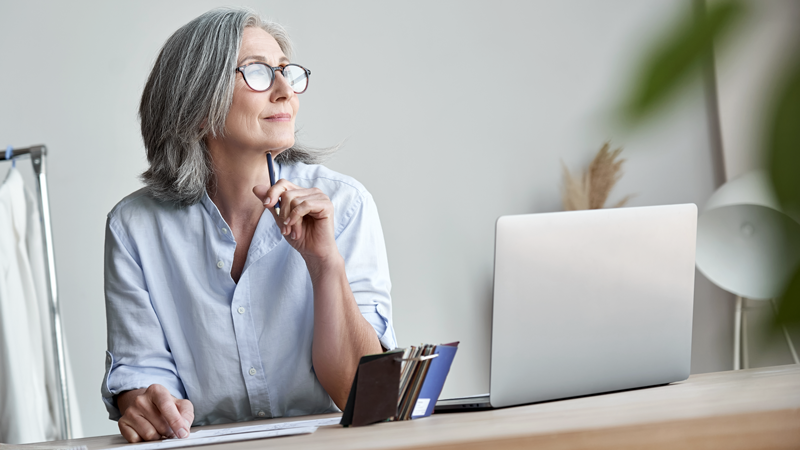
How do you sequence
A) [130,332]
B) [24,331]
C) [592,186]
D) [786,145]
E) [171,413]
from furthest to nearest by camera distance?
1. [592,186]
2. [24,331]
3. [130,332]
4. [171,413]
5. [786,145]

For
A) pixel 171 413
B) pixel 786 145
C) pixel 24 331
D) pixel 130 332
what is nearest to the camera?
pixel 786 145

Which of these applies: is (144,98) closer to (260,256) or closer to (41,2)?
(260,256)

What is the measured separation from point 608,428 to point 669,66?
544 millimetres

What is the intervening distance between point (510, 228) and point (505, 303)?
100 millimetres

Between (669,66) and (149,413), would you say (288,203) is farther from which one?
(669,66)

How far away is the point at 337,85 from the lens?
2.56m

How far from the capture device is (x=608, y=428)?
63cm

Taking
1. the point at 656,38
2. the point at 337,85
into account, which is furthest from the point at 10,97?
the point at 656,38

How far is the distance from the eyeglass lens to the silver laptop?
67 cm

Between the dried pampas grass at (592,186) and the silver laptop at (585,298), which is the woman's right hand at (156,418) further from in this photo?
the dried pampas grass at (592,186)

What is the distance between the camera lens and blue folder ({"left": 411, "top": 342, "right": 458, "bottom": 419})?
93 cm

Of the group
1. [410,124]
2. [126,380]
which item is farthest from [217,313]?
[410,124]

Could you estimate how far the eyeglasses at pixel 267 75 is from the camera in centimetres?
135

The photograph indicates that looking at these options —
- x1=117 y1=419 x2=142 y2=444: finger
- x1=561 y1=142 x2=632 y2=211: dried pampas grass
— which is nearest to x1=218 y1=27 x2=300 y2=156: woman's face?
x1=117 y1=419 x2=142 y2=444: finger
